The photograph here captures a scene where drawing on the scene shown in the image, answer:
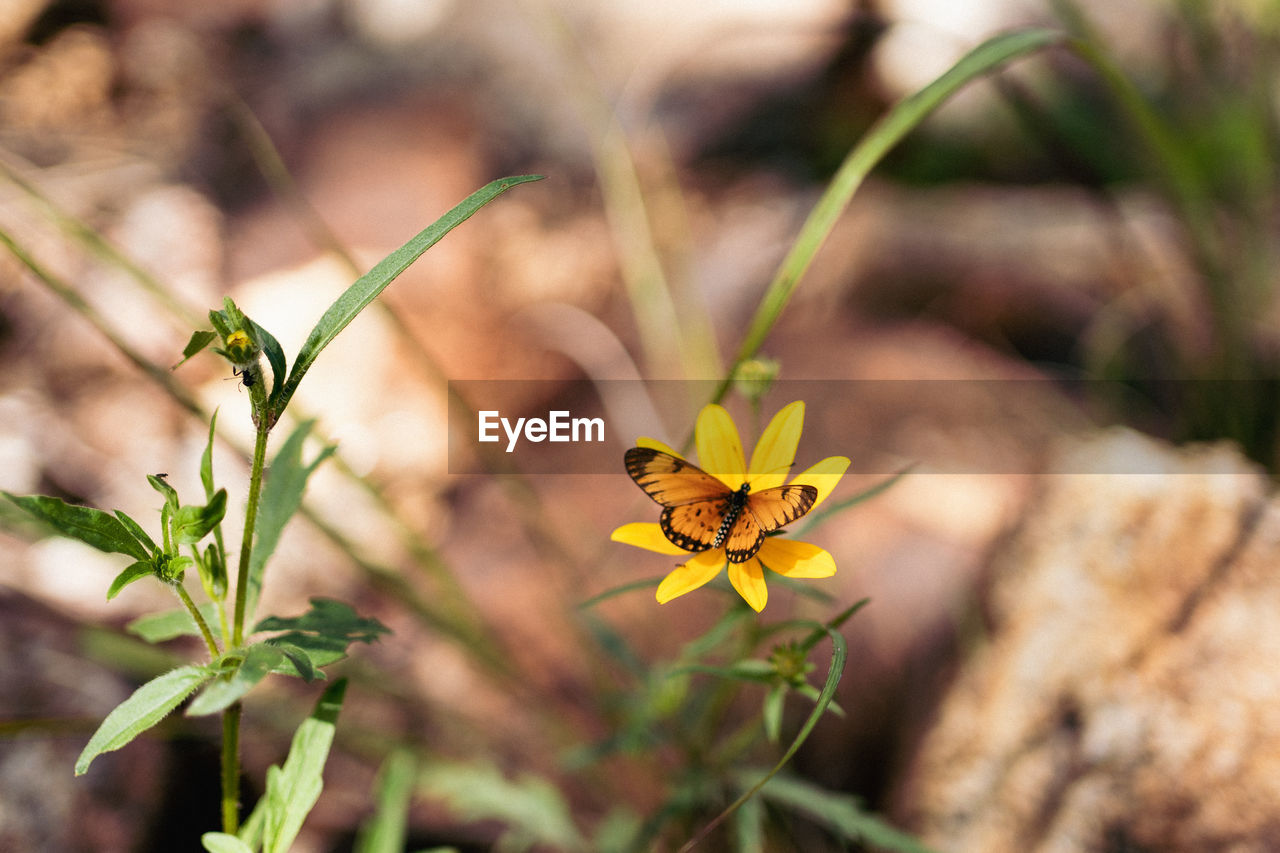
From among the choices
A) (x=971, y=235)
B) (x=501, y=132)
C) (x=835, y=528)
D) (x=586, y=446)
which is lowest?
(x=835, y=528)

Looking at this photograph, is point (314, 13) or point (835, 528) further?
point (314, 13)

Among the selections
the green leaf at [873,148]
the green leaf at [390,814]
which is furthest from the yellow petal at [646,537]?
the green leaf at [390,814]

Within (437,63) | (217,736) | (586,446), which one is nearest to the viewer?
(217,736)

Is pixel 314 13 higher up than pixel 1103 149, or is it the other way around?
pixel 314 13

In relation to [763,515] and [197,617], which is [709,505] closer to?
[763,515]

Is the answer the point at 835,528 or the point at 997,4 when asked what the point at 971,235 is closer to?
the point at 997,4

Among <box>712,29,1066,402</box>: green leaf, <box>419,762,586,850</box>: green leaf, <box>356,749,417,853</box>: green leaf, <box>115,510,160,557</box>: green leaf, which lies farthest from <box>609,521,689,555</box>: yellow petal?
<box>419,762,586,850</box>: green leaf

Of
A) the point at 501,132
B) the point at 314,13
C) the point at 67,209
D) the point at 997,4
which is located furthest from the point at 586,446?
the point at 314,13

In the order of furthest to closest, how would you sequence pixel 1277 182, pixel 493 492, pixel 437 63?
1. pixel 437 63
2. pixel 1277 182
3. pixel 493 492

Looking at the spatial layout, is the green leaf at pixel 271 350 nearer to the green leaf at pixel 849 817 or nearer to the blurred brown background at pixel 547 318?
the blurred brown background at pixel 547 318

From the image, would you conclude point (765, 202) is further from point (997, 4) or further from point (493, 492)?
point (493, 492)
